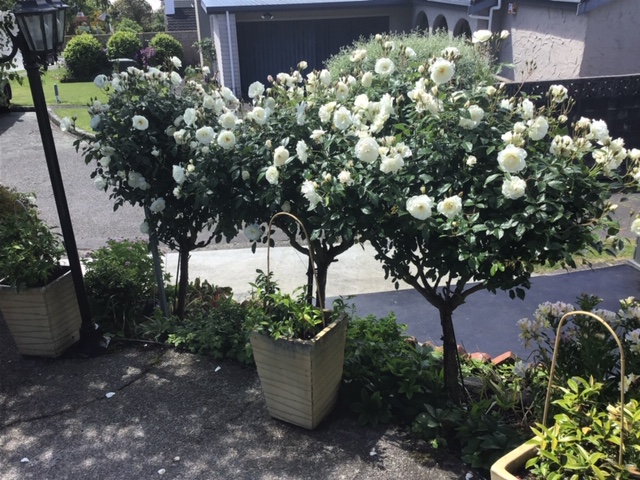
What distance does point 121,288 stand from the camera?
4.70m

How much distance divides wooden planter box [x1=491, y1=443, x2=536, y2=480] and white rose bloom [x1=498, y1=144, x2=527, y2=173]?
1186mm

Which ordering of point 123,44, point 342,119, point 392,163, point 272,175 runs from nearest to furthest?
point 392,163 → point 342,119 → point 272,175 → point 123,44

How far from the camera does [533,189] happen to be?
8.92 feet

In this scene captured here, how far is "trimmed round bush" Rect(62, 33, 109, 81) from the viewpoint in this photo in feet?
71.5

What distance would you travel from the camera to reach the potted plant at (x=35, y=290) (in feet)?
12.8

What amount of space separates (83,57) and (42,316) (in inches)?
806

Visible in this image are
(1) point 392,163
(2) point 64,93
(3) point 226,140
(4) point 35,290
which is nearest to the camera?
(1) point 392,163

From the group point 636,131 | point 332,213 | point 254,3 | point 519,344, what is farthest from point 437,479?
point 254,3

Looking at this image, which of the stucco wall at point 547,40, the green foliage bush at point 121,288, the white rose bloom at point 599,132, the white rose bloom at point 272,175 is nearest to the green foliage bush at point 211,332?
the green foliage bush at point 121,288

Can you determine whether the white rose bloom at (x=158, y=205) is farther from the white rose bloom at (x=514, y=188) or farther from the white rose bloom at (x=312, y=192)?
the white rose bloom at (x=514, y=188)

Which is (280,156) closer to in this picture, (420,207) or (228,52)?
(420,207)

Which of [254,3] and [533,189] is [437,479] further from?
[254,3]

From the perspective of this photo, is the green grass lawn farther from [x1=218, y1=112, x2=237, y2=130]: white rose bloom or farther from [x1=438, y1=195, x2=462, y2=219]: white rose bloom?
[x1=438, y1=195, x2=462, y2=219]: white rose bloom

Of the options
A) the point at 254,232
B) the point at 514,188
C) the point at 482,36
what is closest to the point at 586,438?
the point at 514,188
